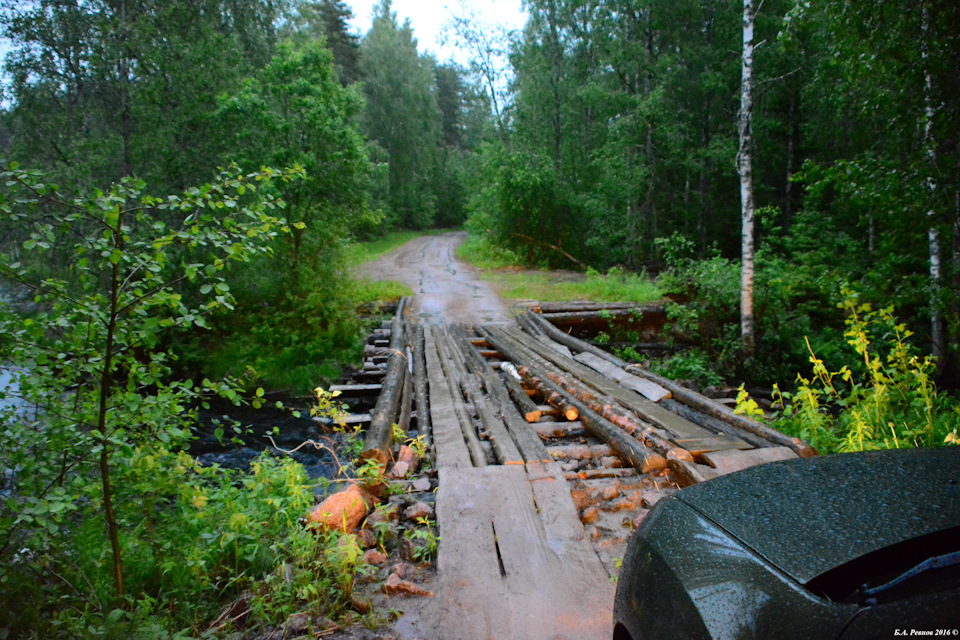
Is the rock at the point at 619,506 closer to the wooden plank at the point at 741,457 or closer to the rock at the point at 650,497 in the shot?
the rock at the point at 650,497

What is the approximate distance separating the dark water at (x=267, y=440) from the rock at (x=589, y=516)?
3.46 m

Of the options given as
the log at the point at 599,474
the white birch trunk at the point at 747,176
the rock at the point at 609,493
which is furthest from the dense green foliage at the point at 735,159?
the rock at the point at 609,493

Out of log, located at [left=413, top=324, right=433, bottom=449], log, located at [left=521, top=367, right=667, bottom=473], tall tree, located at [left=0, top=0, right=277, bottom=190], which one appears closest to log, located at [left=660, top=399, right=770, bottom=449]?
log, located at [left=521, top=367, right=667, bottom=473]

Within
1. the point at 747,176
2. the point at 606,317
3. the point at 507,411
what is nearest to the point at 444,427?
the point at 507,411

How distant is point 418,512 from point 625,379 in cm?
412

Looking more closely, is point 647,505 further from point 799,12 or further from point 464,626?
point 799,12

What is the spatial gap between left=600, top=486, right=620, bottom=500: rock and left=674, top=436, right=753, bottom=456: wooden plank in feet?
2.79

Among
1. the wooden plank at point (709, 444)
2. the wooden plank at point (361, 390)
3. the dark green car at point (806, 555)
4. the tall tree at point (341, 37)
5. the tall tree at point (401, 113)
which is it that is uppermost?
the tall tree at point (341, 37)

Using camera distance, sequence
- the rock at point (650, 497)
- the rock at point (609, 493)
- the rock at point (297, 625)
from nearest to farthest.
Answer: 1. the rock at point (297, 625)
2. the rock at point (650, 497)
3. the rock at point (609, 493)

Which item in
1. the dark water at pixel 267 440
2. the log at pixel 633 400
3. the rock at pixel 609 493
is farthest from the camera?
the dark water at pixel 267 440

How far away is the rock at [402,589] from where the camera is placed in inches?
115

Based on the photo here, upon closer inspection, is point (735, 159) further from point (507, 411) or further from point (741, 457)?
point (741, 457)

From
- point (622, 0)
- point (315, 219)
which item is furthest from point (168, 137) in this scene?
point (622, 0)

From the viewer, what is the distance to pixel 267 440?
844 centimetres
